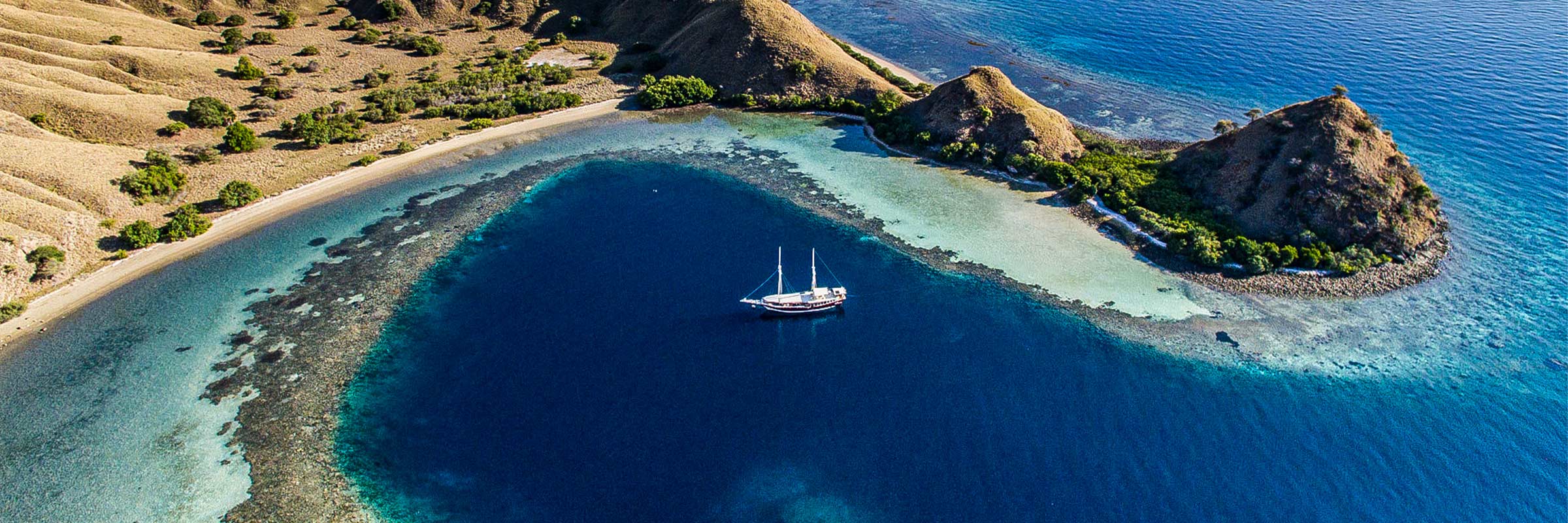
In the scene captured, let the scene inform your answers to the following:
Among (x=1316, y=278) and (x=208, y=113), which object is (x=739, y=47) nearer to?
(x=208, y=113)

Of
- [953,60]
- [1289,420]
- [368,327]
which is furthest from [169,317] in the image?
[953,60]

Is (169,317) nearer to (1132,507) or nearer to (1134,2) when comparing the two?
(1132,507)

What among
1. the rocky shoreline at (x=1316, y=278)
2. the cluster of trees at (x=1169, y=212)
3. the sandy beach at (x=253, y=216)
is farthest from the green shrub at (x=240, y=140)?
the rocky shoreline at (x=1316, y=278)

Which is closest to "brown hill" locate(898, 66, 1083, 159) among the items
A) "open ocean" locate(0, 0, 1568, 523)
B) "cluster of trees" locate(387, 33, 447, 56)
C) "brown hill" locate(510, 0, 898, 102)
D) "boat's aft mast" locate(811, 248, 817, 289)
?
"open ocean" locate(0, 0, 1568, 523)

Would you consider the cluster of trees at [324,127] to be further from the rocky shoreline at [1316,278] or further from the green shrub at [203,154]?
the rocky shoreline at [1316,278]

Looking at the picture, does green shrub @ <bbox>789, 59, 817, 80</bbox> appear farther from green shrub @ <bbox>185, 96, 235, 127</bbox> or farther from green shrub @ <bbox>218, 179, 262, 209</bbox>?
green shrub @ <bbox>185, 96, 235, 127</bbox>

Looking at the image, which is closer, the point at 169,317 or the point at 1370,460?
the point at 1370,460
